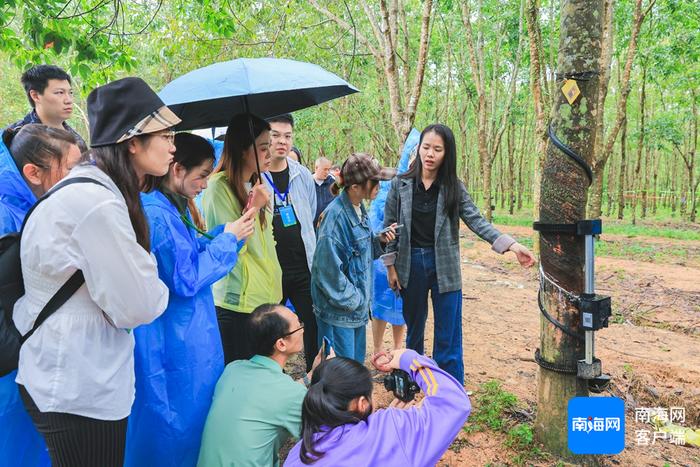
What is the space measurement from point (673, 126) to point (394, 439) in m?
19.6

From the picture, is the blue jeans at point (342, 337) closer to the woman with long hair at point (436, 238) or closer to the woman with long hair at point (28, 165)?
the woman with long hair at point (436, 238)

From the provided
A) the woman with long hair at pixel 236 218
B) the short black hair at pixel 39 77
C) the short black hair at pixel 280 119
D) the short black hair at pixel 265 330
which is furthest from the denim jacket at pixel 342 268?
the short black hair at pixel 39 77

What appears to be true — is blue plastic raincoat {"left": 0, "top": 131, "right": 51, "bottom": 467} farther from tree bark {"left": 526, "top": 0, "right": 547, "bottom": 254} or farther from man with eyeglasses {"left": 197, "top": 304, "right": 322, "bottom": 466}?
tree bark {"left": 526, "top": 0, "right": 547, "bottom": 254}

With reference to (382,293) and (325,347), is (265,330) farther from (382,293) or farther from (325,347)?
(382,293)

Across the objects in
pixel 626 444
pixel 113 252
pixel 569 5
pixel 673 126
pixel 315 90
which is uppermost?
pixel 673 126

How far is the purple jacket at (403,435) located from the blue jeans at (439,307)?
1.46 metres

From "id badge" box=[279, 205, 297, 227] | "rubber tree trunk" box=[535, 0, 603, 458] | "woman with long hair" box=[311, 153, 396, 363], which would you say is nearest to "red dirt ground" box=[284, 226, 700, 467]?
"rubber tree trunk" box=[535, 0, 603, 458]

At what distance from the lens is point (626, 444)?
3.09 meters

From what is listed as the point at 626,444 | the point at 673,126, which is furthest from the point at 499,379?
the point at 673,126

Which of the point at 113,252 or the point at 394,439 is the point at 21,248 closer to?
the point at 113,252

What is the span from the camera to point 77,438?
145 cm

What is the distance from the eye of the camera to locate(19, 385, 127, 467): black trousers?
144 centimetres

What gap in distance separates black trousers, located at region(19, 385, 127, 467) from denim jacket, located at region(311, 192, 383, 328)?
1.47 m

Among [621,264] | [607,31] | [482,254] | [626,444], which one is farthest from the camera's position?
[482,254]
